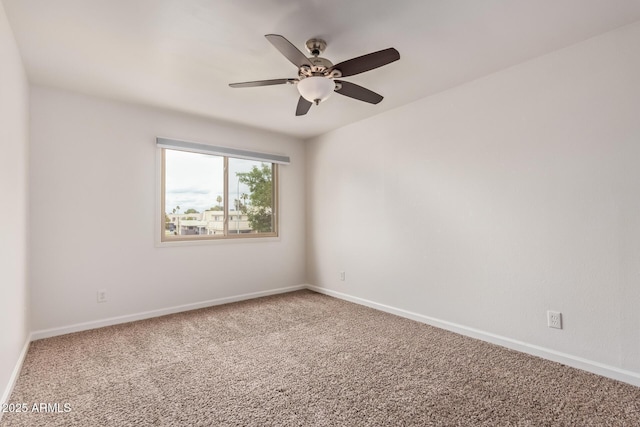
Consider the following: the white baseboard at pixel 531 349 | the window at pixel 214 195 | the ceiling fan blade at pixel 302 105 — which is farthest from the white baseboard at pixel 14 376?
the white baseboard at pixel 531 349

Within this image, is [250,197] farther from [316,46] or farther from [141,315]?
[316,46]

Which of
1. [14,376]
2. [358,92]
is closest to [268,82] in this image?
[358,92]

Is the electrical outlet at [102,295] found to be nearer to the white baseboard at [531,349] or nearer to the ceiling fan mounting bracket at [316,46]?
the white baseboard at [531,349]

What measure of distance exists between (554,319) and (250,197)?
139 inches

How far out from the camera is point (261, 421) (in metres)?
1.70

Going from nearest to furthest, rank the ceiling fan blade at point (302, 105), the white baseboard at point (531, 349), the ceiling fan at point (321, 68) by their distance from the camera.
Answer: the ceiling fan at point (321, 68), the white baseboard at point (531, 349), the ceiling fan blade at point (302, 105)

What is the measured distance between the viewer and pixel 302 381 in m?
2.11

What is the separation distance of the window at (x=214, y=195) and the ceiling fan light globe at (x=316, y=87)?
2031mm

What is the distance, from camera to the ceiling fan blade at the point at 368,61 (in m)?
1.95

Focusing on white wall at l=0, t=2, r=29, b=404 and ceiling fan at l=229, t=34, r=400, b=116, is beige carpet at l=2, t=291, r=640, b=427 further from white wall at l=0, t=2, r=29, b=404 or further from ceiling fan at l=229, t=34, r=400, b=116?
ceiling fan at l=229, t=34, r=400, b=116

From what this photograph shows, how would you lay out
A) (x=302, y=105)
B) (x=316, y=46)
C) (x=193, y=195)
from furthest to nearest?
1. (x=193, y=195)
2. (x=302, y=105)
3. (x=316, y=46)

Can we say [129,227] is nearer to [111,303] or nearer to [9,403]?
[111,303]

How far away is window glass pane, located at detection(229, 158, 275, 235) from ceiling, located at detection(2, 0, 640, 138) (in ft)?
4.57

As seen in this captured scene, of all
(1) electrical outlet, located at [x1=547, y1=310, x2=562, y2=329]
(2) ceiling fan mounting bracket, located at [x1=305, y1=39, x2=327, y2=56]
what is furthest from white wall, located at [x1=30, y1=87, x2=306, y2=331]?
(1) electrical outlet, located at [x1=547, y1=310, x2=562, y2=329]
